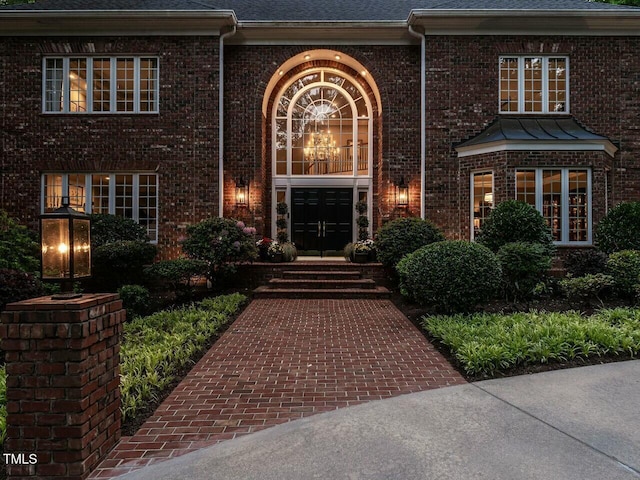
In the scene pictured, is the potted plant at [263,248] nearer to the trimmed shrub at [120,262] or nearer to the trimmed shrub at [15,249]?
the trimmed shrub at [120,262]

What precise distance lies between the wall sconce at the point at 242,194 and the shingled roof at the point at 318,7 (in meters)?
4.53

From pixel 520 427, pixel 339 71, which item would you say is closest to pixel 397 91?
pixel 339 71

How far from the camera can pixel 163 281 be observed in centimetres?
999

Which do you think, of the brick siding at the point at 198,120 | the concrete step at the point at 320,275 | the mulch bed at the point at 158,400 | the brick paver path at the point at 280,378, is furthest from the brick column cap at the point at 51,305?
the brick siding at the point at 198,120

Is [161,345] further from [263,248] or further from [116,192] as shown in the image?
[116,192]

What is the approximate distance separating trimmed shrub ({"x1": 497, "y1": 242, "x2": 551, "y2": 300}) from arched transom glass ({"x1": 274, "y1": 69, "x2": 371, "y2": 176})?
5.99m

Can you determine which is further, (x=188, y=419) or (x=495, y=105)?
(x=495, y=105)

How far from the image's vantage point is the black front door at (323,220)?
479 inches

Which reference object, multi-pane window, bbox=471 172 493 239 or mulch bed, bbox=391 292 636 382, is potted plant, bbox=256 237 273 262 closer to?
mulch bed, bbox=391 292 636 382

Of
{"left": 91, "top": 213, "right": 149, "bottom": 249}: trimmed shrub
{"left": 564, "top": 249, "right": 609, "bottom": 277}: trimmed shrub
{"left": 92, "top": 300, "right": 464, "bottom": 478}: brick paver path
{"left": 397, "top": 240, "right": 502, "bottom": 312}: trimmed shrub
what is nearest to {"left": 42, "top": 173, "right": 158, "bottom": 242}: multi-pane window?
{"left": 91, "top": 213, "right": 149, "bottom": 249}: trimmed shrub

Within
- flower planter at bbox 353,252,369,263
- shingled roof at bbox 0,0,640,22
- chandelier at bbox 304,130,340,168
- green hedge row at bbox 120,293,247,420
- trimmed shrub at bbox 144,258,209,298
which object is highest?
shingled roof at bbox 0,0,640,22

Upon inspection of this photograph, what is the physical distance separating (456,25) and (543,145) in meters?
3.94

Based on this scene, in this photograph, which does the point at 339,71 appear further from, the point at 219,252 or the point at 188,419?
the point at 188,419

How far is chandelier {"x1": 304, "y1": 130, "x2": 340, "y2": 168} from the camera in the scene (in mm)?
12352
